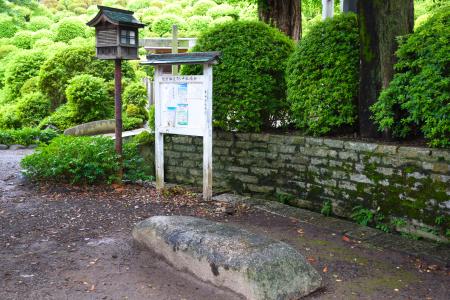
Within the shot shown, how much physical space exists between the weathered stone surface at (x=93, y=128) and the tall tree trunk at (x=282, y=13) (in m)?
5.72

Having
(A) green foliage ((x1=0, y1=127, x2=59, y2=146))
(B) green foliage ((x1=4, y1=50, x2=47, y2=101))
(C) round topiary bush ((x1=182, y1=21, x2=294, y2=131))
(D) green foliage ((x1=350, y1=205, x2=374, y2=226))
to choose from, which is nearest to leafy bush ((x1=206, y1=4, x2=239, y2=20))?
(B) green foliage ((x1=4, y1=50, x2=47, y2=101))

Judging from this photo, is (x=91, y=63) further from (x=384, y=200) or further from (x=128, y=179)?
(x=384, y=200)

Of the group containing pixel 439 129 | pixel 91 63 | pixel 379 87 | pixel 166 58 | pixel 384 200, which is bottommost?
pixel 384 200

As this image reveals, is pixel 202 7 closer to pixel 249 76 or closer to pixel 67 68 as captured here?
pixel 67 68

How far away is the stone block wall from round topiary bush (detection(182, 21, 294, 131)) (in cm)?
34

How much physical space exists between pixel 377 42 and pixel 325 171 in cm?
171

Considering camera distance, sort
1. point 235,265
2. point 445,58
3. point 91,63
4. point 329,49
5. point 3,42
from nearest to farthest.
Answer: point 235,265 → point 445,58 → point 329,49 → point 91,63 → point 3,42

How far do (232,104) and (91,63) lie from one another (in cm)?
894

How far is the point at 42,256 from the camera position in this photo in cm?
468

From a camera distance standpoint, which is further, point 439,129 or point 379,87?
point 379,87

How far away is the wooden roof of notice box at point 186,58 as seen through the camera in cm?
640

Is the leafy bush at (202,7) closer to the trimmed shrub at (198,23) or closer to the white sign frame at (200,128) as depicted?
the trimmed shrub at (198,23)

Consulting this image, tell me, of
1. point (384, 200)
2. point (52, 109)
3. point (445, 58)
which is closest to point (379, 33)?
point (445, 58)

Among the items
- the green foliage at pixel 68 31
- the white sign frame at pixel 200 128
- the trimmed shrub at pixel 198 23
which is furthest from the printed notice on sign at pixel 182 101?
the green foliage at pixel 68 31
